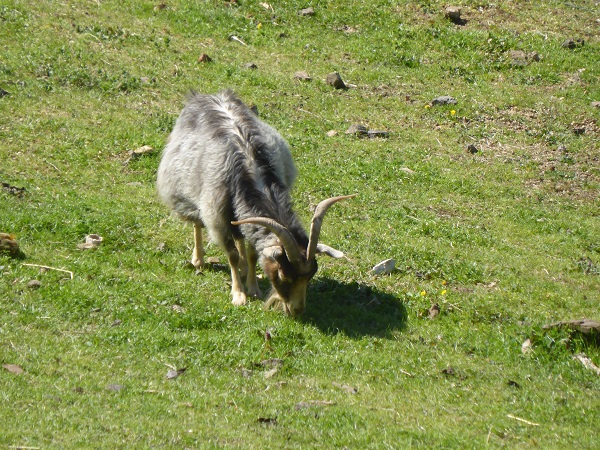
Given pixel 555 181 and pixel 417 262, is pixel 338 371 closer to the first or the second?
pixel 417 262

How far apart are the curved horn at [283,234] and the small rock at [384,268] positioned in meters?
2.02

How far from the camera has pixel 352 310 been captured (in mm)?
10859

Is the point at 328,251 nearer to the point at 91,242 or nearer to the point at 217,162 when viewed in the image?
the point at 217,162

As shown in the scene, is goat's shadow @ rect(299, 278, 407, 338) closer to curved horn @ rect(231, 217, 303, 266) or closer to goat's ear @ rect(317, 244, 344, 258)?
goat's ear @ rect(317, 244, 344, 258)

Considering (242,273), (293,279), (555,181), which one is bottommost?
(555,181)

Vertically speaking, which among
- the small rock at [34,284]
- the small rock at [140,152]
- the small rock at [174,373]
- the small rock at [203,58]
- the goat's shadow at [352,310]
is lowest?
the small rock at [203,58]

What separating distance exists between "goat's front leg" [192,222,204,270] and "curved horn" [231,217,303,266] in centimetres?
217

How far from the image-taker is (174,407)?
8.09m

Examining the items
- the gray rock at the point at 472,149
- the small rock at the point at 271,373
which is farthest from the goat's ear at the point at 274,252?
the gray rock at the point at 472,149

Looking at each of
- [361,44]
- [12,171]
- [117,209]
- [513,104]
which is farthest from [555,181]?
[12,171]

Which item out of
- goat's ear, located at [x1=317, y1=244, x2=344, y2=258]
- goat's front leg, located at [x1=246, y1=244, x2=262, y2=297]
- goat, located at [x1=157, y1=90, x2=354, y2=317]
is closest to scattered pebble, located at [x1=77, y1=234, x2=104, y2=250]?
goat, located at [x1=157, y1=90, x2=354, y2=317]

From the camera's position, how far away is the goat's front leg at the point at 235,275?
1096cm

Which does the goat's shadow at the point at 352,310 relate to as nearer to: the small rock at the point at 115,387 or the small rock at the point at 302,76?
the small rock at the point at 115,387

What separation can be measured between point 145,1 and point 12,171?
27.7ft
